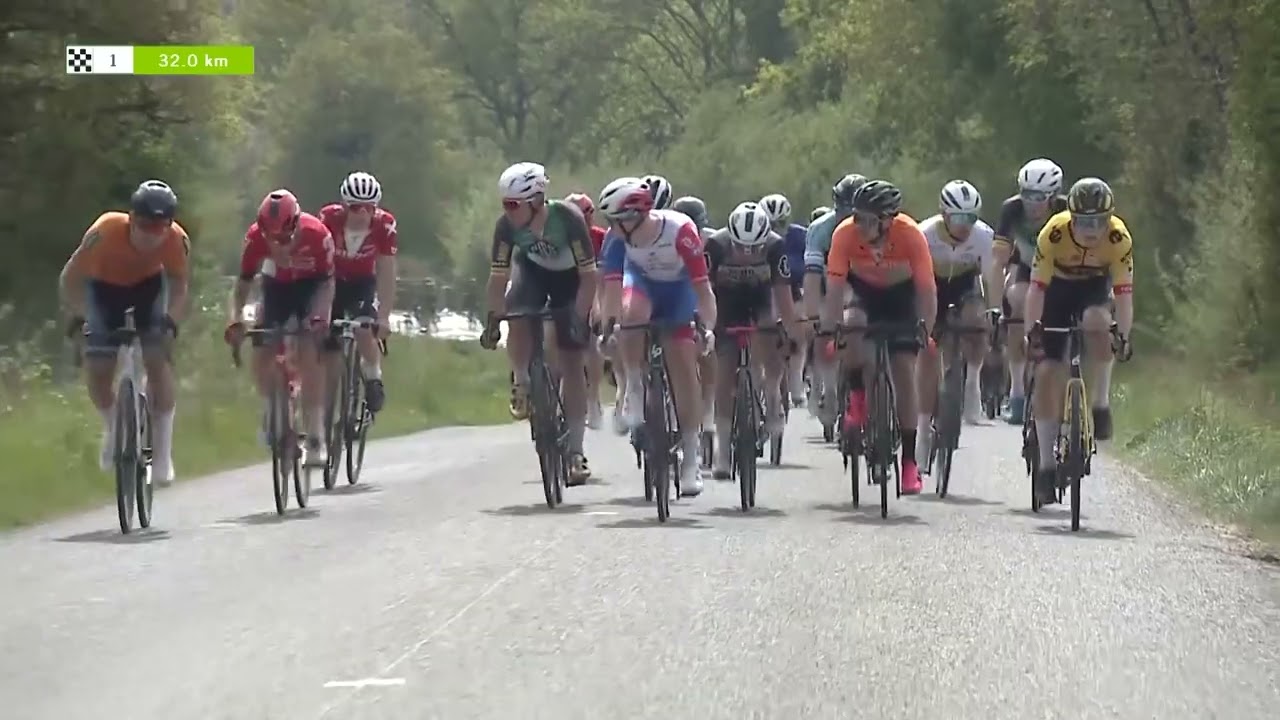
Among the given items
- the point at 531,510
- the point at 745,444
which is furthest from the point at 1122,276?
the point at 531,510

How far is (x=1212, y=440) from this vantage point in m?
20.2

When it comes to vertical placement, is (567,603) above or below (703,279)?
below

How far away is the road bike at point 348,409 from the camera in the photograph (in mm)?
17469

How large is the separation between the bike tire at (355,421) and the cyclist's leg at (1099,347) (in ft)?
18.8

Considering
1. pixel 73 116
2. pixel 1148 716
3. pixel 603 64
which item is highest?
pixel 603 64

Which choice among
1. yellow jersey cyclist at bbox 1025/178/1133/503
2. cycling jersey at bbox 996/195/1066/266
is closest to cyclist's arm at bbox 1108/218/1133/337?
yellow jersey cyclist at bbox 1025/178/1133/503

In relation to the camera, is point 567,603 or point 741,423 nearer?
point 567,603

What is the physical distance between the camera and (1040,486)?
15039 mm

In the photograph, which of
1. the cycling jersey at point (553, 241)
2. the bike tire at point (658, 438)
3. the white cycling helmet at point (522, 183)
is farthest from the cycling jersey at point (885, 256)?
the white cycling helmet at point (522, 183)

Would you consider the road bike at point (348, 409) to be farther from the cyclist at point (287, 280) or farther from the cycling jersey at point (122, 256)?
the cycling jersey at point (122, 256)

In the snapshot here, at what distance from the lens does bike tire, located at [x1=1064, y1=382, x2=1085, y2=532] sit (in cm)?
1409

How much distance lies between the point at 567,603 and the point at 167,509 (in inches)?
234

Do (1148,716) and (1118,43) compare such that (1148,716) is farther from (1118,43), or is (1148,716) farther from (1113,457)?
(1118,43)

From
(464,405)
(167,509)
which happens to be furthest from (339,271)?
(464,405)
